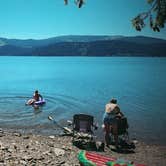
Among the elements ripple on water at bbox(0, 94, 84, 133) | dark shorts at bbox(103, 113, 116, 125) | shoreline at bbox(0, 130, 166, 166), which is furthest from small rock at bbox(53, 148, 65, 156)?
ripple on water at bbox(0, 94, 84, 133)

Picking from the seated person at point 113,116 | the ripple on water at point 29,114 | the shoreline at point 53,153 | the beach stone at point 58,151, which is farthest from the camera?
the ripple on water at point 29,114

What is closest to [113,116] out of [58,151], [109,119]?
[109,119]

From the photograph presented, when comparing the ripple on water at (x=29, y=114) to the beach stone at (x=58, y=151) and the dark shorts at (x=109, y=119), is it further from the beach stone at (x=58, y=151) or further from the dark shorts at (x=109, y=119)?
the beach stone at (x=58, y=151)

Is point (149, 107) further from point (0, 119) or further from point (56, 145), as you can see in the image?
point (56, 145)

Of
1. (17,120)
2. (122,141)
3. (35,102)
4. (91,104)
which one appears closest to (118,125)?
(122,141)

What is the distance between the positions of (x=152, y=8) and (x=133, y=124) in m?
15.0

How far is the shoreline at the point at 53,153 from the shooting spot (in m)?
11.8

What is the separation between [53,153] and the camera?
12797 mm

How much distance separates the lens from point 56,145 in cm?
1472

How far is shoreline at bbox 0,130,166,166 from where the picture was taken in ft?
38.6

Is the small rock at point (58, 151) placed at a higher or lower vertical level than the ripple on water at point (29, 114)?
higher

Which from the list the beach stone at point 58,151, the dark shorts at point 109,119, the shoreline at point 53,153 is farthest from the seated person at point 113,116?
the beach stone at point 58,151

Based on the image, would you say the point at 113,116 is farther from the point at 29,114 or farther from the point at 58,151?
the point at 29,114

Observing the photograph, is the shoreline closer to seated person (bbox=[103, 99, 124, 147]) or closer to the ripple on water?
seated person (bbox=[103, 99, 124, 147])
